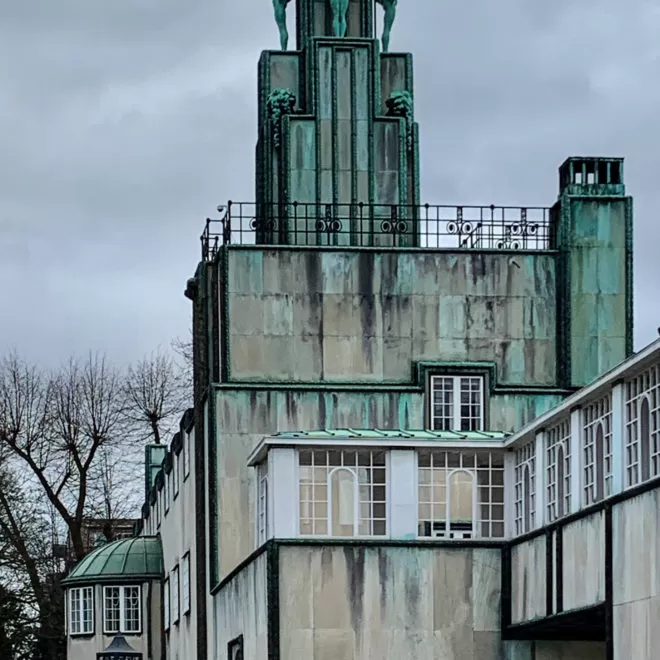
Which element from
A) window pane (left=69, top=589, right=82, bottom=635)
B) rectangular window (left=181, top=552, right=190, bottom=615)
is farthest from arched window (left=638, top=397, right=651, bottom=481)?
window pane (left=69, top=589, right=82, bottom=635)

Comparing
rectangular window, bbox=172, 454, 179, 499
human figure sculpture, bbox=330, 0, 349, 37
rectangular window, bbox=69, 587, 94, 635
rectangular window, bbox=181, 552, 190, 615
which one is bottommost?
rectangular window, bbox=69, 587, 94, 635

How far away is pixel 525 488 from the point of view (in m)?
43.1

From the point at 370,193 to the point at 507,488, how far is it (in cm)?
1187

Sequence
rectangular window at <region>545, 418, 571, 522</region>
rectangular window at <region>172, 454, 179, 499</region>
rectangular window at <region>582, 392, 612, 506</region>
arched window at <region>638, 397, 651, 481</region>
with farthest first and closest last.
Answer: rectangular window at <region>172, 454, 179, 499</region> → rectangular window at <region>545, 418, 571, 522</region> → rectangular window at <region>582, 392, 612, 506</region> → arched window at <region>638, 397, 651, 481</region>

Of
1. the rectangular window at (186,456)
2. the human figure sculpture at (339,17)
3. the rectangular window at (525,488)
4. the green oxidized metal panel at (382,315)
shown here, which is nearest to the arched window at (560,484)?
the rectangular window at (525,488)

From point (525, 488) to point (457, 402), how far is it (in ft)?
26.2

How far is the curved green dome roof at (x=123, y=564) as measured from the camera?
68.2 meters

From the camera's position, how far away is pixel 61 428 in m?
83.5

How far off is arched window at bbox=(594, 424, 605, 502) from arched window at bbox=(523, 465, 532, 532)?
4604 mm

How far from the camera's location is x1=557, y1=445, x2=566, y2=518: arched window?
4016 centimetres

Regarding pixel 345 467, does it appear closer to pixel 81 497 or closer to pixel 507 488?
pixel 507 488

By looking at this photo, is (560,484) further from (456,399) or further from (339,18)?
(339,18)

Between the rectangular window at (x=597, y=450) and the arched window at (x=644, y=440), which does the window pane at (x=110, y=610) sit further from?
the arched window at (x=644, y=440)

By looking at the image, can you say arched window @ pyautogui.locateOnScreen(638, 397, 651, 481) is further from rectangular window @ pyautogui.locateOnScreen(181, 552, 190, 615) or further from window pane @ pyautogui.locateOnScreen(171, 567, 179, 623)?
window pane @ pyautogui.locateOnScreen(171, 567, 179, 623)
